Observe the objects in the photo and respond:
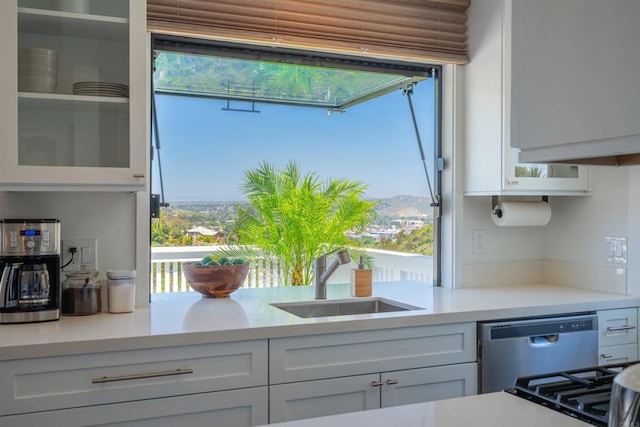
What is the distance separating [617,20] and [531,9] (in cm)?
18

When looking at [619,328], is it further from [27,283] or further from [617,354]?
[27,283]

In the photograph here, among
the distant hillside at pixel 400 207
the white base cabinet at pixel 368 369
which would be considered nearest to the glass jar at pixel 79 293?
the white base cabinet at pixel 368 369

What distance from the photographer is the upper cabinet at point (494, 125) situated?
107 inches

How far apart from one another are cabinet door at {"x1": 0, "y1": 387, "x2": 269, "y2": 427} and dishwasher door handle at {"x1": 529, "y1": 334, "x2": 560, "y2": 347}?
3.88 ft

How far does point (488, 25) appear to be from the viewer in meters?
2.83

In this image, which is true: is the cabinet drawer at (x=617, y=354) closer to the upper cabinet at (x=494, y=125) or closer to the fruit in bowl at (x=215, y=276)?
the upper cabinet at (x=494, y=125)

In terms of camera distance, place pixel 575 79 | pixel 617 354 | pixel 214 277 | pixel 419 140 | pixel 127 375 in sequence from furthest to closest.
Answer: pixel 419 140, pixel 617 354, pixel 214 277, pixel 127 375, pixel 575 79

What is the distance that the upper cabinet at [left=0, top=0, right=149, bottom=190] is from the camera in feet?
6.57

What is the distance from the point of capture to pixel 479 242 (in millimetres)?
3061

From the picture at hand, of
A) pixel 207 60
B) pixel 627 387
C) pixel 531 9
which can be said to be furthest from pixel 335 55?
pixel 627 387

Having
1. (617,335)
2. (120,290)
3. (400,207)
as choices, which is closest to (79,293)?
(120,290)

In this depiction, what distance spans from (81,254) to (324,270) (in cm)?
105

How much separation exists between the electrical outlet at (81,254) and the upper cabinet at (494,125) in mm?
1814

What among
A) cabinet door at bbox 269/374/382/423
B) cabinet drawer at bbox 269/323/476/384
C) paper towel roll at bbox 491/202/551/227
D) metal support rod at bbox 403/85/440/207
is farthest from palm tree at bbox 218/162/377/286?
cabinet door at bbox 269/374/382/423
